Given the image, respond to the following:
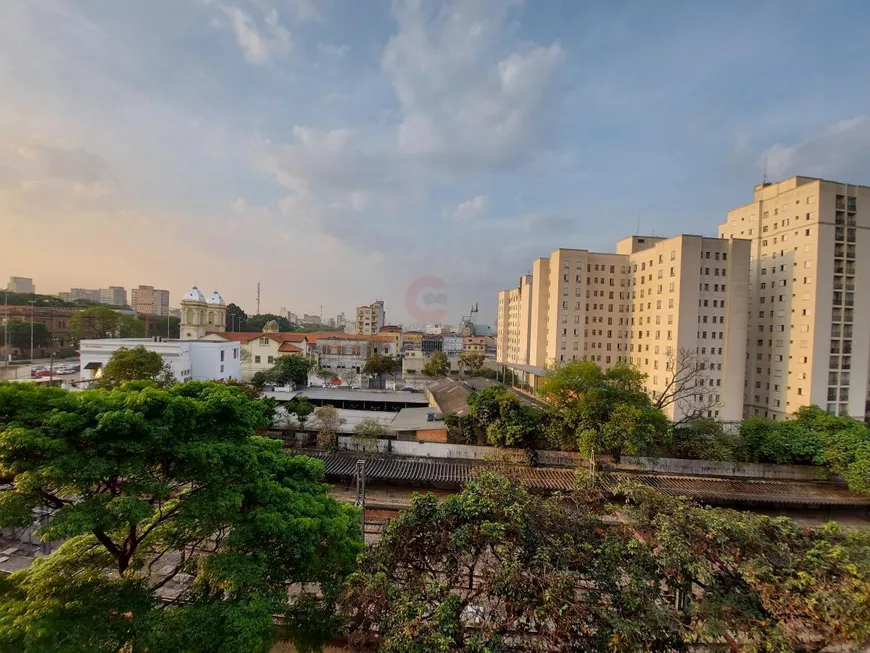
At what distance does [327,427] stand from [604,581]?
49.3 ft

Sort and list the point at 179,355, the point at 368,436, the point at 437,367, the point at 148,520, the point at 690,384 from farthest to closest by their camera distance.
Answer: the point at 437,367 < the point at 179,355 < the point at 690,384 < the point at 368,436 < the point at 148,520

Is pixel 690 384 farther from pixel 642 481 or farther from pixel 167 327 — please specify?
pixel 167 327

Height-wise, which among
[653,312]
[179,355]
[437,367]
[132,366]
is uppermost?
[653,312]

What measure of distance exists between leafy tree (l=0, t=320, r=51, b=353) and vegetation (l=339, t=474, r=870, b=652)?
4777cm

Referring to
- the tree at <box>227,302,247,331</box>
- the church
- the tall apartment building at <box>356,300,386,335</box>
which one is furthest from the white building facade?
the tall apartment building at <box>356,300,386,335</box>

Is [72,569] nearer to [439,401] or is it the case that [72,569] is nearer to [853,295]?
[439,401]

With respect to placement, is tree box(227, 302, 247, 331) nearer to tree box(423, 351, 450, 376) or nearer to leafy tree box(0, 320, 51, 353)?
leafy tree box(0, 320, 51, 353)

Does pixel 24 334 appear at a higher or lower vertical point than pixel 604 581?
higher

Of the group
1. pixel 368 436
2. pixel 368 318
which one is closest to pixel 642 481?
pixel 368 436

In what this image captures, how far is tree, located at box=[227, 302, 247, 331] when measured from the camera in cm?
6199

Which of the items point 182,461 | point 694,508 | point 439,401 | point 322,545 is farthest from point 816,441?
point 182,461

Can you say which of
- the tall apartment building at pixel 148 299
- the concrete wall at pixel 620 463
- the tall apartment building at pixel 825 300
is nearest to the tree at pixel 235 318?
the tall apartment building at pixel 148 299

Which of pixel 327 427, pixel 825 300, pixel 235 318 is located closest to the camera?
pixel 327 427

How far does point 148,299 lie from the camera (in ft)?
232
